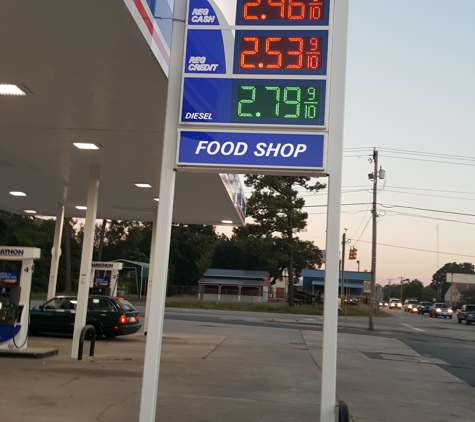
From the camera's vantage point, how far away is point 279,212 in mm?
50531

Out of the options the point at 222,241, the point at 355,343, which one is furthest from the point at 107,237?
the point at 355,343

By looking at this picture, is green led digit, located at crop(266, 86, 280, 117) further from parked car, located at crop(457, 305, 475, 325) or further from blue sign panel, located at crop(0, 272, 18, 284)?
parked car, located at crop(457, 305, 475, 325)

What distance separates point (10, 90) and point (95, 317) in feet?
33.5

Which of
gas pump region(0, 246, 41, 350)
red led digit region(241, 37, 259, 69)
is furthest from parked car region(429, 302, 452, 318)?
red led digit region(241, 37, 259, 69)

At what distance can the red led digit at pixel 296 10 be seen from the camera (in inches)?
255

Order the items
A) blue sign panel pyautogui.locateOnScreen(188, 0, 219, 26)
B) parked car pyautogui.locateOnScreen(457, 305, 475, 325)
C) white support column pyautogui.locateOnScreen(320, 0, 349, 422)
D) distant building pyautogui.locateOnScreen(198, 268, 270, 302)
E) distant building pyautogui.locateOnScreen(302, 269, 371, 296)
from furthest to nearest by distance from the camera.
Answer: distant building pyautogui.locateOnScreen(302, 269, 371, 296), distant building pyautogui.locateOnScreen(198, 268, 270, 302), parked car pyautogui.locateOnScreen(457, 305, 475, 325), blue sign panel pyautogui.locateOnScreen(188, 0, 219, 26), white support column pyautogui.locateOnScreen(320, 0, 349, 422)

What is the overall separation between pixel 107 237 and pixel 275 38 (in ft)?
252

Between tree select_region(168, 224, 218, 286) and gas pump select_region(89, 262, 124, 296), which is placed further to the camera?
tree select_region(168, 224, 218, 286)

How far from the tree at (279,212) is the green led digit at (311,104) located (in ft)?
142

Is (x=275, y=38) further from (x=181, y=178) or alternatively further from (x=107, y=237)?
(x=107, y=237)

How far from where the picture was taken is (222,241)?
95.7 m

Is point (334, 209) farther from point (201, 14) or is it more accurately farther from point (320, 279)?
point (320, 279)

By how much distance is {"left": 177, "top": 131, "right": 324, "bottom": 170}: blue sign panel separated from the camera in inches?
243

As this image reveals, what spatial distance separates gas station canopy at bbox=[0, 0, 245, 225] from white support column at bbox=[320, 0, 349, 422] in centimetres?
242
